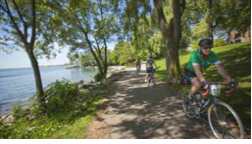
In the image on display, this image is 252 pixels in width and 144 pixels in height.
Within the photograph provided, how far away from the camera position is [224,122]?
269cm

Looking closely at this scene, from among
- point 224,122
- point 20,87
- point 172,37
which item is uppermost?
point 172,37

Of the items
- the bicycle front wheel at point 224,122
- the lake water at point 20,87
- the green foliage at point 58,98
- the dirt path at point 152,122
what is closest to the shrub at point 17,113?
the lake water at point 20,87

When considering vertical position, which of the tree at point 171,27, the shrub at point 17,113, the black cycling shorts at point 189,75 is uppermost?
the tree at point 171,27

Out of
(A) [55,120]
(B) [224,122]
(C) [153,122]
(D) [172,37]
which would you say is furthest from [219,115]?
(D) [172,37]

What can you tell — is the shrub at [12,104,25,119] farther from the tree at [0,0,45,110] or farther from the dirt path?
the dirt path

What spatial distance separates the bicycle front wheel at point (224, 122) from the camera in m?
2.41

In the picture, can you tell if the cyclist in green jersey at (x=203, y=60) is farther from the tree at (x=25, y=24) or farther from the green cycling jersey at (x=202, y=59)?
the tree at (x=25, y=24)

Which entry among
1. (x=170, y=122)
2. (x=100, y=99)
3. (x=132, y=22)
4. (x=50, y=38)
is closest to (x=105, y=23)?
(x=132, y=22)

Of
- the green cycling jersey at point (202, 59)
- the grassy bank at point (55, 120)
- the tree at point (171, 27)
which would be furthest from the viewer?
the tree at point (171, 27)

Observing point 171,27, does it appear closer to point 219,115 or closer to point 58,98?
point 219,115

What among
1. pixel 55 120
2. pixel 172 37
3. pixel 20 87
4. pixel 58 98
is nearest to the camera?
pixel 55 120

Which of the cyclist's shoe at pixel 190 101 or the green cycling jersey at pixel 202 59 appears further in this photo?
the cyclist's shoe at pixel 190 101
